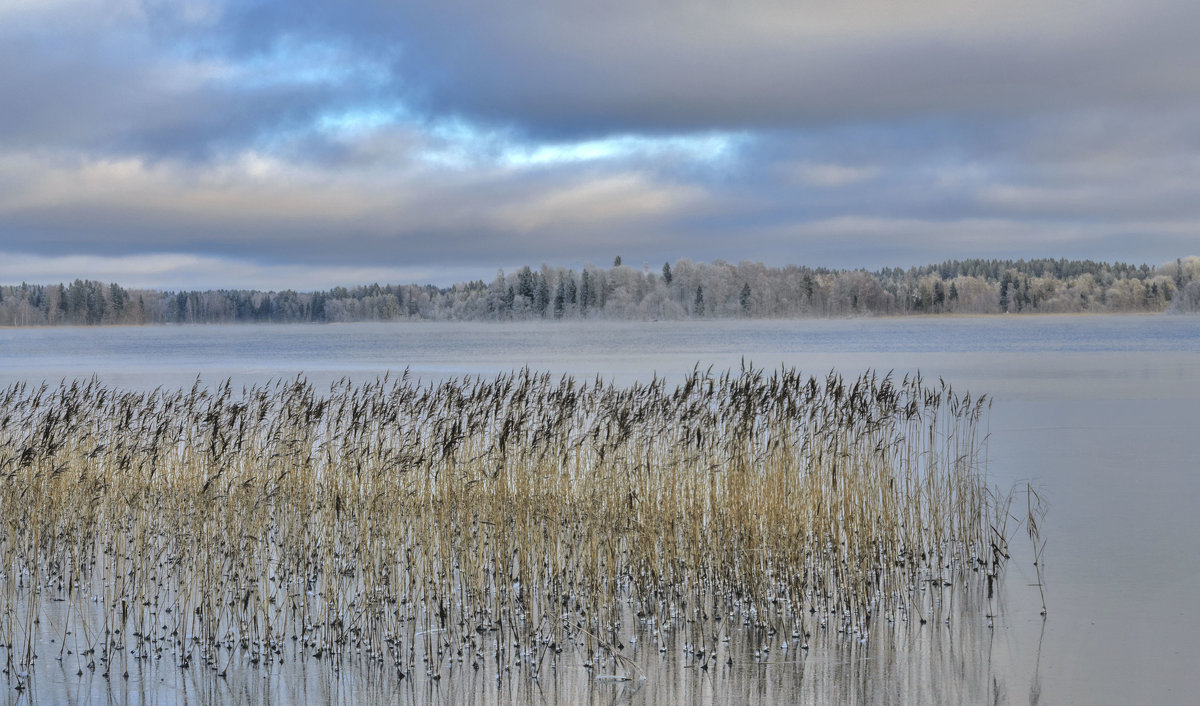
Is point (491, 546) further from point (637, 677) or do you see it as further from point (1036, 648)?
point (1036, 648)

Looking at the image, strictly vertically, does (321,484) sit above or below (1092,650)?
above

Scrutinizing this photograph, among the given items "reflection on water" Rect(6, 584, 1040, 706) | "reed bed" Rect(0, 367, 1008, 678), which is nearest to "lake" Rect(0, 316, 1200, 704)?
"reflection on water" Rect(6, 584, 1040, 706)

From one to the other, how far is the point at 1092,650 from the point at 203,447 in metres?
10.3

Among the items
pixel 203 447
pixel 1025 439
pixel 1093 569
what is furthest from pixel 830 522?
pixel 1025 439

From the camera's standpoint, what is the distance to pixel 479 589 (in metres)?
8.29

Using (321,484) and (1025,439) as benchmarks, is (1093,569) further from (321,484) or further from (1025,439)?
(1025,439)

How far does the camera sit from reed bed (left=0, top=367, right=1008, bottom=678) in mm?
7867

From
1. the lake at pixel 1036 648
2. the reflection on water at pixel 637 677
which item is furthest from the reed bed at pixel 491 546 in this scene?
the lake at pixel 1036 648

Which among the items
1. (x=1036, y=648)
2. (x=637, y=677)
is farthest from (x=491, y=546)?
(x=1036, y=648)

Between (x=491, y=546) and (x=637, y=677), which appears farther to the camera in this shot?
(x=491, y=546)

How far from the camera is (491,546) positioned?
8.98 meters

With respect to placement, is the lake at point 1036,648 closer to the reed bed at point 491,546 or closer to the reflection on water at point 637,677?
the reflection on water at point 637,677

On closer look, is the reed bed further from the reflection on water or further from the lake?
the lake

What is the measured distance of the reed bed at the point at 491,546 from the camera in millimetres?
7867
